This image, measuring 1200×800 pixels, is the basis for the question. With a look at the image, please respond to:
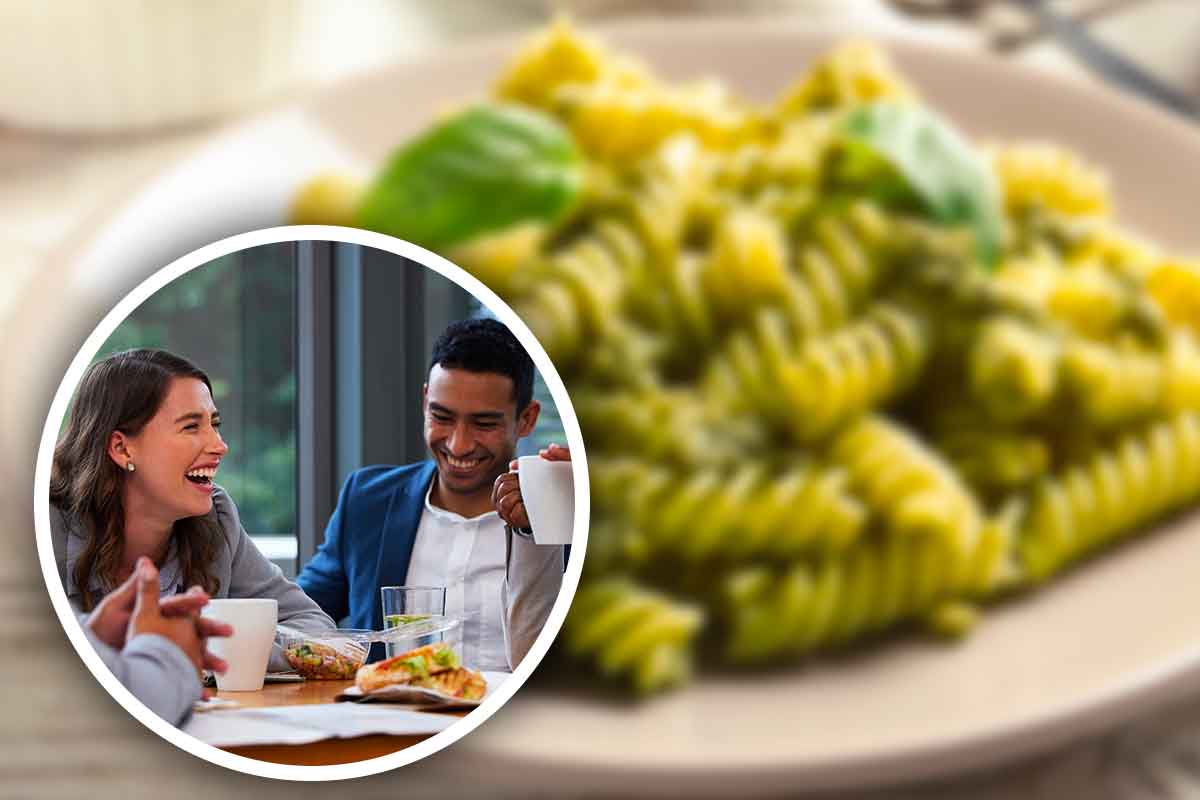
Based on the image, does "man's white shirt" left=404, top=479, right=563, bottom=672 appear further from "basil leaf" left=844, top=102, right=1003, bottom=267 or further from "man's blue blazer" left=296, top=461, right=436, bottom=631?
"basil leaf" left=844, top=102, right=1003, bottom=267

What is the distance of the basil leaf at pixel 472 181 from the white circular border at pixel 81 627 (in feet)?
0.20

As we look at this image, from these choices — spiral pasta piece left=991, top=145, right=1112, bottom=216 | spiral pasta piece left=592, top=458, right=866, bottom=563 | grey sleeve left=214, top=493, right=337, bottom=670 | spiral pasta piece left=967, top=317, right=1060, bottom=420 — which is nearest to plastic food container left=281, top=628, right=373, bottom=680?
grey sleeve left=214, top=493, right=337, bottom=670

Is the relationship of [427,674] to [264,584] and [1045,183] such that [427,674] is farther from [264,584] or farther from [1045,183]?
[1045,183]

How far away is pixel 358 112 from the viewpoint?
26.4 inches

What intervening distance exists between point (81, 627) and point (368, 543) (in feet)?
0.36

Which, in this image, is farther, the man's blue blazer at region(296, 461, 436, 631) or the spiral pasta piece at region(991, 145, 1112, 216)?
the spiral pasta piece at region(991, 145, 1112, 216)

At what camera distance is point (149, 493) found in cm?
43

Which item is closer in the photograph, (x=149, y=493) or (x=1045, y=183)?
(x=149, y=493)

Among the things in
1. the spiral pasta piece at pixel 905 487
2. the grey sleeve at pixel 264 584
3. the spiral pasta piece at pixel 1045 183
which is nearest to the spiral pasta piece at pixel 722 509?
the spiral pasta piece at pixel 905 487

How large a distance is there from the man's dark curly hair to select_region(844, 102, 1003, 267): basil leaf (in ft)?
0.60

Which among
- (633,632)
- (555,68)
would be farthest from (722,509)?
(555,68)

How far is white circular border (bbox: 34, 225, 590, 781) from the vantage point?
1.35 ft

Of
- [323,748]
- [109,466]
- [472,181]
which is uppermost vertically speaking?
[472,181]

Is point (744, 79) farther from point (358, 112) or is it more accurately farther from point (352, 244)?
point (352, 244)
